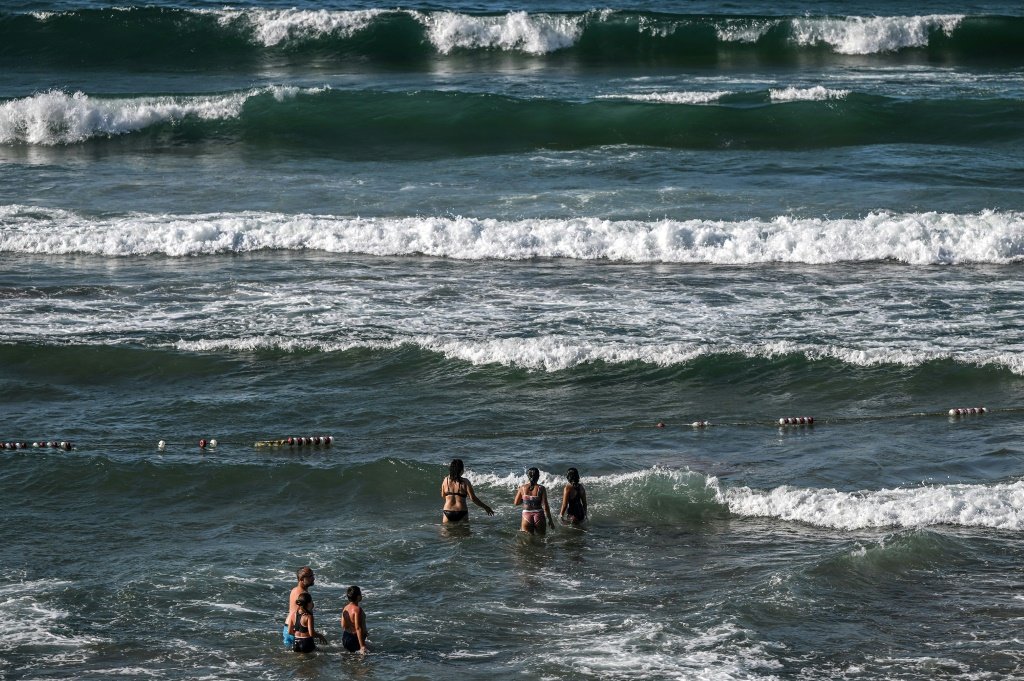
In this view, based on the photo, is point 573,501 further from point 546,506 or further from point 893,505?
point 893,505

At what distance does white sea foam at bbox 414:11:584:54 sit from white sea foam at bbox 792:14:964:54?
7253 mm

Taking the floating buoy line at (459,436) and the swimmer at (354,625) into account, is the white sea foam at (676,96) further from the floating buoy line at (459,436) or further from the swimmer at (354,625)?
the swimmer at (354,625)

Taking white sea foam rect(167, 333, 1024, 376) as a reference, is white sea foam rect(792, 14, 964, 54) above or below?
above

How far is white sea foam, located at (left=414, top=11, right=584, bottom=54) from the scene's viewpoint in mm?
43719

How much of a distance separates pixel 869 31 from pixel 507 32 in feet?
37.4

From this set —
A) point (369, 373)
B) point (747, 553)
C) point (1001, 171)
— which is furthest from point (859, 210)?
point (747, 553)

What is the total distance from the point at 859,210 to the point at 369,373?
11881 millimetres

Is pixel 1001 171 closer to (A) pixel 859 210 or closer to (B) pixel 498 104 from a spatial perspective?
(A) pixel 859 210

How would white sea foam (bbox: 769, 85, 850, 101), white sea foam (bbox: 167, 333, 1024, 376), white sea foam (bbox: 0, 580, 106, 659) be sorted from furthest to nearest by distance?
white sea foam (bbox: 769, 85, 850, 101) < white sea foam (bbox: 167, 333, 1024, 376) < white sea foam (bbox: 0, 580, 106, 659)

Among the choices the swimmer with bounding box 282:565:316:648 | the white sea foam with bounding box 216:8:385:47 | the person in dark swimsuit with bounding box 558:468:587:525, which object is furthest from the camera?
the white sea foam with bounding box 216:8:385:47

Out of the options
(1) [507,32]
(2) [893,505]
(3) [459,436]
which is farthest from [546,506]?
(1) [507,32]

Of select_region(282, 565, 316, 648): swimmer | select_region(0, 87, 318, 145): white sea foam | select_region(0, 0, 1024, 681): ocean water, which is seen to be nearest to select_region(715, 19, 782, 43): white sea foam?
select_region(0, 0, 1024, 681): ocean water

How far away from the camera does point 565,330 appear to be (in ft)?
68.4

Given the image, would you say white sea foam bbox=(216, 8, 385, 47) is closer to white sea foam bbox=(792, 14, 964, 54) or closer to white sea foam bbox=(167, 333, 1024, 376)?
white sea foam bbox=(792, 14, 964, 54)
